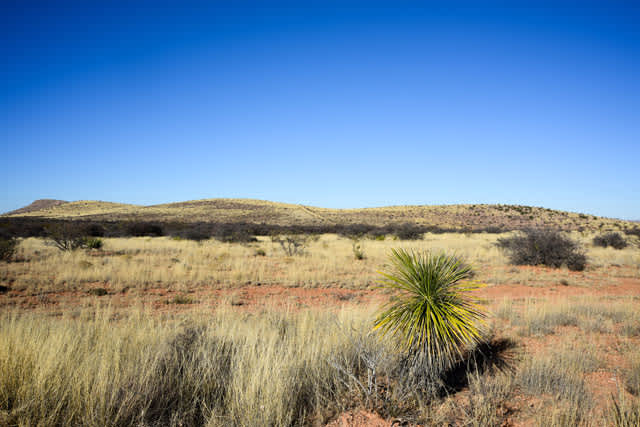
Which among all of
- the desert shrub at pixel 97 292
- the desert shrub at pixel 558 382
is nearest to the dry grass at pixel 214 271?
the desert shrub at pixel 97 292

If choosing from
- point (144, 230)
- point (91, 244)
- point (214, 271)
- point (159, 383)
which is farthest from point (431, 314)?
point (144, 230)

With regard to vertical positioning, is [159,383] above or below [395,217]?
below

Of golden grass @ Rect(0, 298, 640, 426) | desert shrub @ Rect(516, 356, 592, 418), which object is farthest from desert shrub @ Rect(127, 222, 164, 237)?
desert shrub @ Rect(516, 356, 592, 418)

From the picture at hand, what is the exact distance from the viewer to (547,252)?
1497cm

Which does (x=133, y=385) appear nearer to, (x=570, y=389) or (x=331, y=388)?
(x=331, y=388)

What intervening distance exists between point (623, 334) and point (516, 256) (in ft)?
36.8

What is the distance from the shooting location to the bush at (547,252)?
14.3m

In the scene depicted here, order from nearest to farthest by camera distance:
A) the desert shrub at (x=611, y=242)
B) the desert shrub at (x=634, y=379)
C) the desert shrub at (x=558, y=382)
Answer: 1. the desert shrub at (x=558, y=382)
2. the desert shrub at (x=634, y=379)
3. the desert shrub at (x=611, y=242)

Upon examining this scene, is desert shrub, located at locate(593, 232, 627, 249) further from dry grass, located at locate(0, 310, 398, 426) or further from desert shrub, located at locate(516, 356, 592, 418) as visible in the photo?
dry grass, located at locate(0, 310, 398, 426)

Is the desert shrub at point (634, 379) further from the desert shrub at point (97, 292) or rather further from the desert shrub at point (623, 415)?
the desert shrub at point (97, 292)

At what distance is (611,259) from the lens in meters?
17.0

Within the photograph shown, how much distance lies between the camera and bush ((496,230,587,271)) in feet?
46.8

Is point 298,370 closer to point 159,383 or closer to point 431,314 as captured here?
point 159,383

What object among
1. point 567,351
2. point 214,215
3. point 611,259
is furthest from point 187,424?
point 214,215
